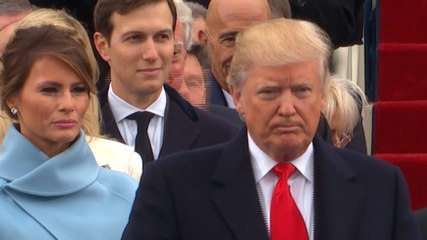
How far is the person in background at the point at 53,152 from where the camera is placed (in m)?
5.09

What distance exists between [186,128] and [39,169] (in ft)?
3.43

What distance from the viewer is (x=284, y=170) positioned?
4730mm

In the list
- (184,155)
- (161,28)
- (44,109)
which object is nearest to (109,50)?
(161,28)

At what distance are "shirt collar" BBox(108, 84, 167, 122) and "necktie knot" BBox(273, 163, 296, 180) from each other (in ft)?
4.90

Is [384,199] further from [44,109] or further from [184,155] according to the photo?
[44,109]

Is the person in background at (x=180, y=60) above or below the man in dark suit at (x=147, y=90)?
below

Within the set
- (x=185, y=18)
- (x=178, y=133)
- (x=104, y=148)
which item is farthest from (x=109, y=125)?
(x=185, y=18)

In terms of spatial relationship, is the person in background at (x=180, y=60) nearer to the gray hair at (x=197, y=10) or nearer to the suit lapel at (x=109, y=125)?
the gray hair at (x=197, y=10)

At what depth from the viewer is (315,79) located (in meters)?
4.77

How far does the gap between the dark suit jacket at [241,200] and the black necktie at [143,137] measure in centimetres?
122

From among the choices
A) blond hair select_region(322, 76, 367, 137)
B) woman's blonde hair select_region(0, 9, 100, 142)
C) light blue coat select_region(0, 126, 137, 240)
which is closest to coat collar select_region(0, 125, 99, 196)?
light blue coat select_region(0, 126, 137, 240)

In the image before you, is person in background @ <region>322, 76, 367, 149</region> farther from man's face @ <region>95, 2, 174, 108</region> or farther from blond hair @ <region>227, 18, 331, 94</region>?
blond hair @ <region>227, 18, 331, 94</region>

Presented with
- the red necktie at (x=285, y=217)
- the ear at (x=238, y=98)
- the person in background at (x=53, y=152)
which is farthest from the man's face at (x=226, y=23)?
the red necktie at (x=285, y=217)

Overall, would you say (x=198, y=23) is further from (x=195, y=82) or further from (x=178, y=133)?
(x=178, y=133)
